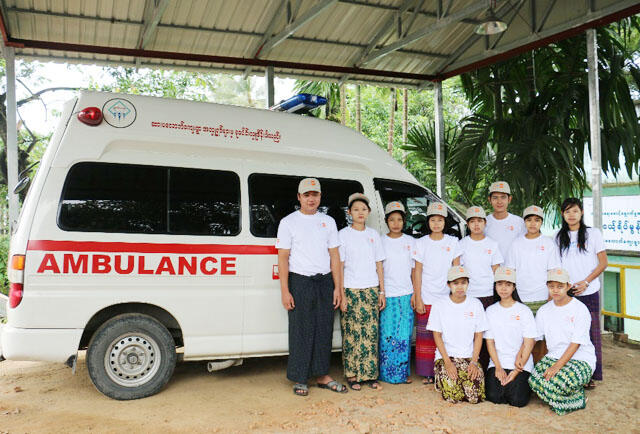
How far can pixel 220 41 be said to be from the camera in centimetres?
731

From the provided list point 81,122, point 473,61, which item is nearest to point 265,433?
point 81,122

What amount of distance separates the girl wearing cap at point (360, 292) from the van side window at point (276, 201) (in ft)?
1.17

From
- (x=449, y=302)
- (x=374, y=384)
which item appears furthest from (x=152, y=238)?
(x=449, y=302)

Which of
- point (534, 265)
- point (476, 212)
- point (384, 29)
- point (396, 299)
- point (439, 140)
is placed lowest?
point (396, 299)

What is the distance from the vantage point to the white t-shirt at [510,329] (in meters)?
4.34

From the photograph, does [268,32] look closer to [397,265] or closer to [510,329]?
[397,265]

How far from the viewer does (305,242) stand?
4480 mm

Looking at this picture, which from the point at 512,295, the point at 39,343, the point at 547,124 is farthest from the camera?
the point at 547,124

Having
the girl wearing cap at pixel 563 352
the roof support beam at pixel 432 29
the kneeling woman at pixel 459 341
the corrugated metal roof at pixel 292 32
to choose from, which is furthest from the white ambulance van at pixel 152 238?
the roof support beam at pixel 432 29

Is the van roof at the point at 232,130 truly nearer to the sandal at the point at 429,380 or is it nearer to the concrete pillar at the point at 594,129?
the sandal at the point at 429,380

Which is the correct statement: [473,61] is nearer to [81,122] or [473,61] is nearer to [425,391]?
[425,391]

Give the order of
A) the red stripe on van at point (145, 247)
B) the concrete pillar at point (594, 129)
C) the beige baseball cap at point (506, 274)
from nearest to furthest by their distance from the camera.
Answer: the red stripe on van at point (145, 247)
the beige baseball cap at point (506, 274)
the concrete pillar at point (594, 129)

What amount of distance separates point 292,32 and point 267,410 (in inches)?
178

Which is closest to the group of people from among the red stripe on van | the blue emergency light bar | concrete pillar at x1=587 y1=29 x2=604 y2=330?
the red stripe on van
